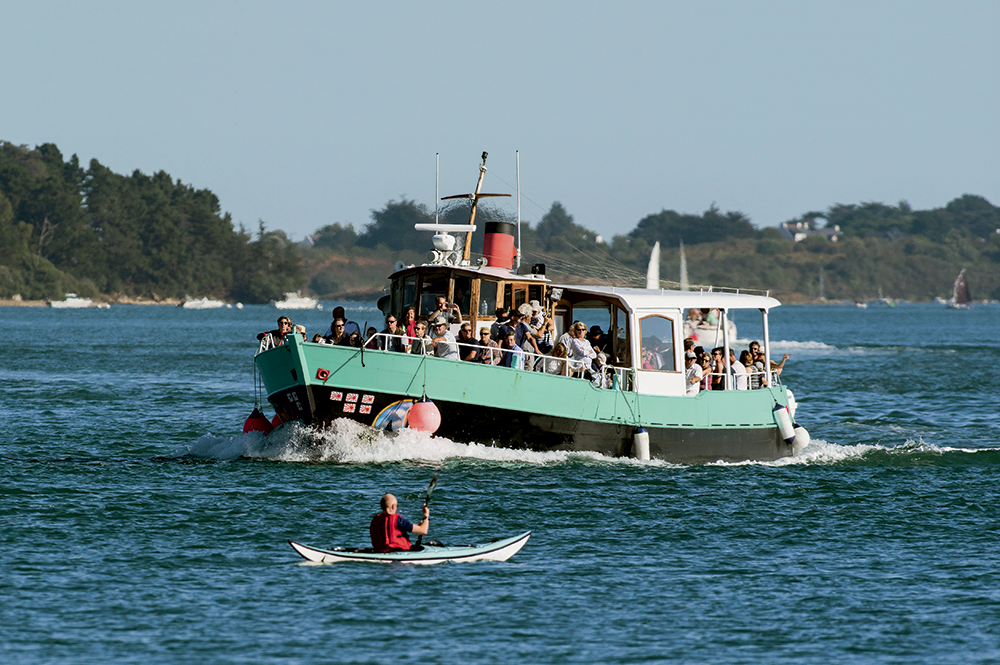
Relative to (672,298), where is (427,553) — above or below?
below

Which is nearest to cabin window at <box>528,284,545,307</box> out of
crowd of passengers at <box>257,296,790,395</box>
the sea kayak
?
crowd of passengers at <box>257,296,790,395</box>

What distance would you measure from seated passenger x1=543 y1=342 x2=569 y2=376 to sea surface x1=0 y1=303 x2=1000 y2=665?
5.38ft

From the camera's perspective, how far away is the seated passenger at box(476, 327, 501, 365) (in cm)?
2259

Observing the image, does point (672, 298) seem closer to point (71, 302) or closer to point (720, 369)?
point (720, 369)

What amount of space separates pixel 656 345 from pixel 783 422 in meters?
3.65

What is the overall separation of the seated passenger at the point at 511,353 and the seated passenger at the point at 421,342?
136cm

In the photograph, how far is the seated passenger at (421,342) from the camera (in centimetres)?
2186

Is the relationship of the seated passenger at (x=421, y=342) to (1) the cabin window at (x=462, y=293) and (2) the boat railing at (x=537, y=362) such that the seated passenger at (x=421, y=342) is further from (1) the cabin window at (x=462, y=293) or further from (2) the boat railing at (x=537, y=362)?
(1) the cabin window at (x=462, y=293)

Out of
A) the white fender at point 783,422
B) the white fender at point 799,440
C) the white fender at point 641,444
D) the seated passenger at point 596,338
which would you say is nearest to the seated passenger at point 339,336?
the seated passenger at point 596,338

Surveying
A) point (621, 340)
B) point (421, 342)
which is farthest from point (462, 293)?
point (621, 340)

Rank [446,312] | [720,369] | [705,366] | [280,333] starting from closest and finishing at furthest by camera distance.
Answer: [280,333]
[446,312]
[705,366]
[720,369]

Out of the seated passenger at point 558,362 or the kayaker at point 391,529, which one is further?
the seated passenger at point 558,362

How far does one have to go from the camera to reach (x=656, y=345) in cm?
2453

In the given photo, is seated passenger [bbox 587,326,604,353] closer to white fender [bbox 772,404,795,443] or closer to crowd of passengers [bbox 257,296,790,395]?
crowd of passengers [bbox 257,296,790,395]
